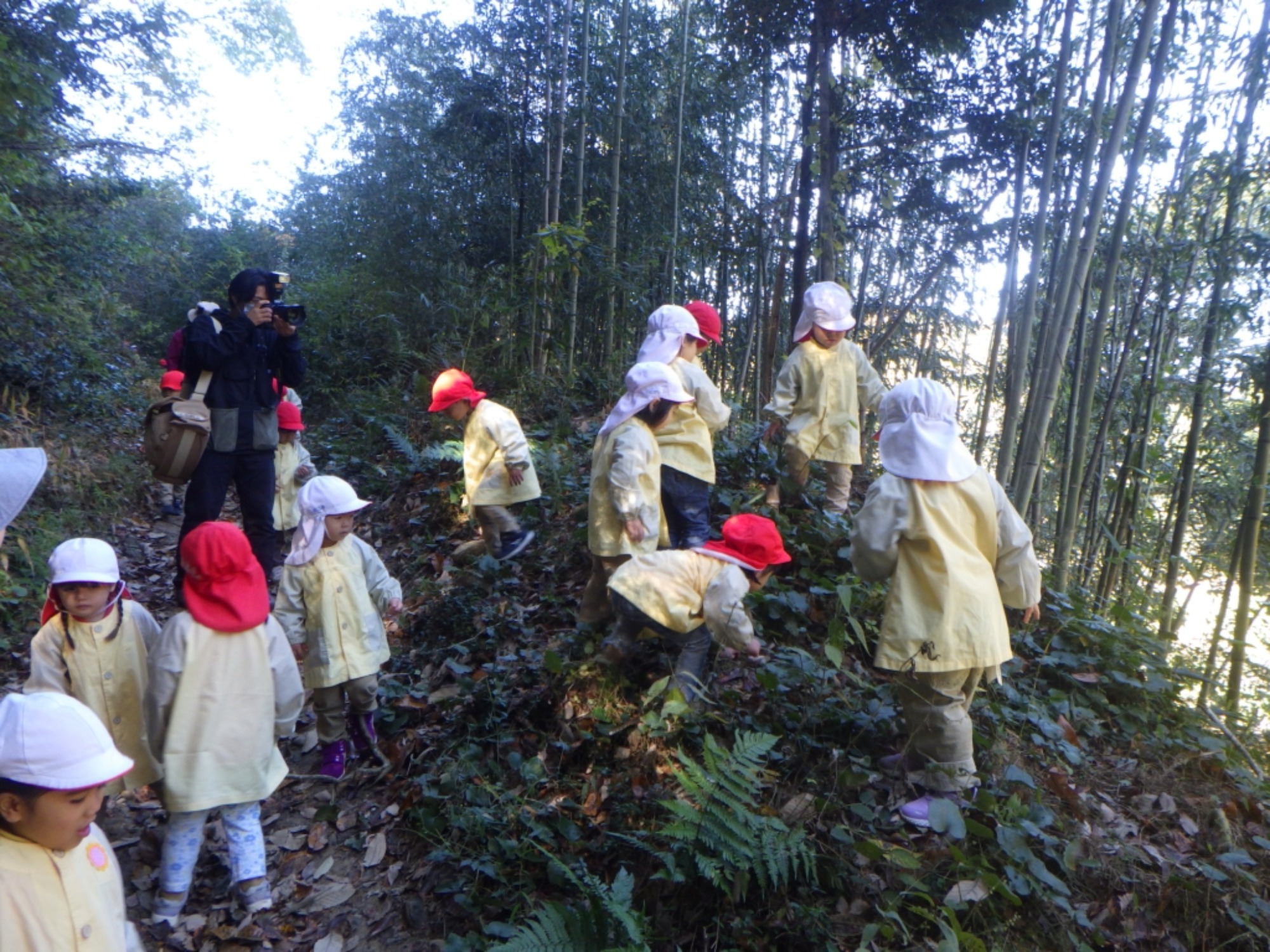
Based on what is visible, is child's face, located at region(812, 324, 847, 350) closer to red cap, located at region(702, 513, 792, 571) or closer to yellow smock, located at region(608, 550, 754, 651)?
red cap, located at region(702, 513, 792, 571)

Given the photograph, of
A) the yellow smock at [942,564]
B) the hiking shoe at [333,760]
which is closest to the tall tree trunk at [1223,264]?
the yellow smock at [942,564]

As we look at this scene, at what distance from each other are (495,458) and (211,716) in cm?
279

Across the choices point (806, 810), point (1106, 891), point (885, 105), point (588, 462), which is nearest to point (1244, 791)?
point (1106, 891)

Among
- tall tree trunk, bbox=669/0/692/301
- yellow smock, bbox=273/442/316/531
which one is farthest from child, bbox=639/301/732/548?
tall tree trunk, bbox=669/0/692/301

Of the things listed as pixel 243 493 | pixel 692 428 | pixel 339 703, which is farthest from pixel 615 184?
pixel 339 703

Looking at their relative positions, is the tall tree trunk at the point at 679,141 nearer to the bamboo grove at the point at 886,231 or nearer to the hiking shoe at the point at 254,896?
the bamboo grove at the point at 886,231

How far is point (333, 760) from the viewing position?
12.5 feet

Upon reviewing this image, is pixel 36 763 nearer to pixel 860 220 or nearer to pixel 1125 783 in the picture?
pixel 1125 783

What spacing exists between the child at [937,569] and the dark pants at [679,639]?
2.74 feet

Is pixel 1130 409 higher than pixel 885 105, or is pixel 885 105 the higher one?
pixel 885 105

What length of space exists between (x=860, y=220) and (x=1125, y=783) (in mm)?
5357

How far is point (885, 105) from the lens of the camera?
22.9ft

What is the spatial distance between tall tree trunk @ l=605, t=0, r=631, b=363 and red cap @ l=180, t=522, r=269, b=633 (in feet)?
21.5

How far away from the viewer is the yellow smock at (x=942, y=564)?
296 cm
